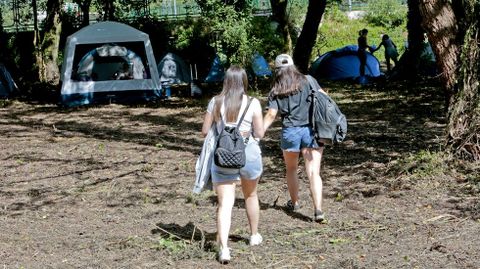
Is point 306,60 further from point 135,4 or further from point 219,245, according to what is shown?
point 219,245

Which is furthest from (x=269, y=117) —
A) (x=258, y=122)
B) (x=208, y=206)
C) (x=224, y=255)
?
(x=208, y=206)

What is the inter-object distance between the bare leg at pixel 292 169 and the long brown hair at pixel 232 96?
1.13 meters

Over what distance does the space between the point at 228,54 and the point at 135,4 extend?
8.88 metres

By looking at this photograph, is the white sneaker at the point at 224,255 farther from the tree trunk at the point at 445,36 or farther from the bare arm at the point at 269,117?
the tree trunk at the point at 445,36

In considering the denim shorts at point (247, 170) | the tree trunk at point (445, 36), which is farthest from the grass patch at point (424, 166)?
the denim shorts at point (247, 170)

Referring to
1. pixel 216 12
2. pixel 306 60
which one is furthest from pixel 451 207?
pixel 306 60

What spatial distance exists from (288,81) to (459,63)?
7.80 feet

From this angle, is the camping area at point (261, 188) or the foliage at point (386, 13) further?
the foliage at point (386, 13)

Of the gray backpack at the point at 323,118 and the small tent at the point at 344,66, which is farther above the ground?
the gray backpack at the point at 323,118

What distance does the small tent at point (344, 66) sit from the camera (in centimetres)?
1925

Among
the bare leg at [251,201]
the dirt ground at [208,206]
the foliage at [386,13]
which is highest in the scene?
the foliage at [386,13]

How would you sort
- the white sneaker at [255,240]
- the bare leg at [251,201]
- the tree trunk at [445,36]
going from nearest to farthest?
the bare leg at [251,201] → the white sneaker at [255,240] → the tree trunk at [445,36]

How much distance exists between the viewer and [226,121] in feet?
16.9

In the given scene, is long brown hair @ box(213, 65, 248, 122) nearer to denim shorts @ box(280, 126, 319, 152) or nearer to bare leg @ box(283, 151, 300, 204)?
denim shorts @ box(280, 126, 319, 152)
